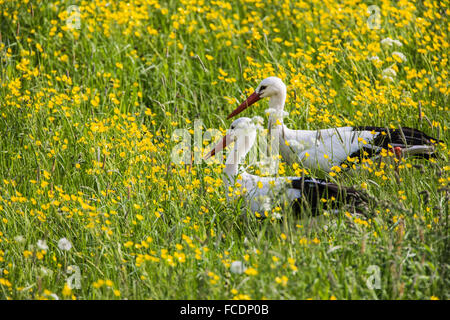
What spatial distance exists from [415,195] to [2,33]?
461 cm

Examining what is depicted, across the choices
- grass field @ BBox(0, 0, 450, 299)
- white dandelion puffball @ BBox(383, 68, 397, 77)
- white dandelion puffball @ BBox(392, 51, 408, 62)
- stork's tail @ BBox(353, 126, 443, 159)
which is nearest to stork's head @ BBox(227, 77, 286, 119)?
grass field @ BBox(0, 0, 450, 299)

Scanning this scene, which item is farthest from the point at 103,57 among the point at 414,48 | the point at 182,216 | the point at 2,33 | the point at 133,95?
the point at 414,48

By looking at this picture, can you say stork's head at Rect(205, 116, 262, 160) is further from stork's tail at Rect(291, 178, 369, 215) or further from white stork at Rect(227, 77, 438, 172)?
stork's tail at Rect(291, 178, 369, 215)

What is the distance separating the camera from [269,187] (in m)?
3.80

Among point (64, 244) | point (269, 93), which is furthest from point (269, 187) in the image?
point (269, 93)

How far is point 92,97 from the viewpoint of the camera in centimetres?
545

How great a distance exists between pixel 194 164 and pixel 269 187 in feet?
3.49

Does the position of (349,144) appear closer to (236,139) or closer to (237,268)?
(236,139)

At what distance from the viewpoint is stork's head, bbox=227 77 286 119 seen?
5.07 meters

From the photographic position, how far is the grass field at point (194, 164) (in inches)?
122

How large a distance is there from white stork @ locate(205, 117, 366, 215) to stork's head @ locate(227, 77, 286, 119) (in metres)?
0.58

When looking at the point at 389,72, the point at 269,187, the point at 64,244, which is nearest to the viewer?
the point at 64,244

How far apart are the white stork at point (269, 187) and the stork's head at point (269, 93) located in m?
0.58
